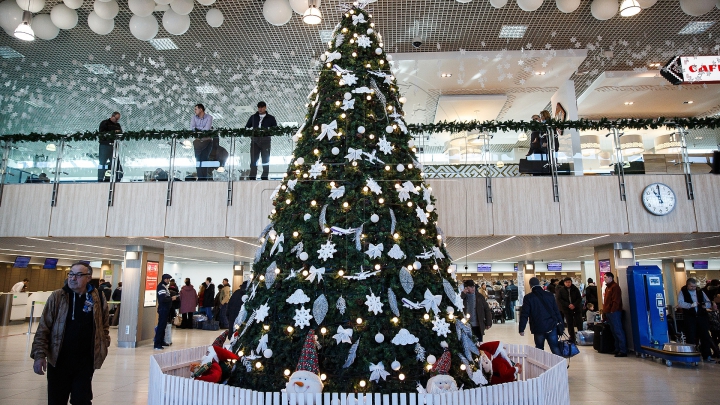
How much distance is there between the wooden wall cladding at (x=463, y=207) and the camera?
27.0 ft

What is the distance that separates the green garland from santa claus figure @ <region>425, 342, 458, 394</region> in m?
5.65

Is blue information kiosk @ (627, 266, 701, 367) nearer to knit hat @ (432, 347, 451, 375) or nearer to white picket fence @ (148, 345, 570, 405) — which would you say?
white picket fence @ (148, 345, 570, 405)

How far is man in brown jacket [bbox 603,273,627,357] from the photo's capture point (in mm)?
9344

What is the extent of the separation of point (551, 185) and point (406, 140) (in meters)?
5.30

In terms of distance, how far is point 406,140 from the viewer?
3857 mm

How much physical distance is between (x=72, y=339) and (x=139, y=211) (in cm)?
529

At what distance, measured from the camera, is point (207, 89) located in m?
A: 12.9

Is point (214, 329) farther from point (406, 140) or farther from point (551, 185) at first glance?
point (406, 140)

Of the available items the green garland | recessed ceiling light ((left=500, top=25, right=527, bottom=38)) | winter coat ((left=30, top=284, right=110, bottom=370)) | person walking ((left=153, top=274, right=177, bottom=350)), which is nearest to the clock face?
the green garland

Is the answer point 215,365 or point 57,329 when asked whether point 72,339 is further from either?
point 215,365

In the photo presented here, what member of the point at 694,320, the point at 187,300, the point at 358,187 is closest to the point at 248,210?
the point at 358,187

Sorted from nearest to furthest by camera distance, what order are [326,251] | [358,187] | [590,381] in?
[326,251]
[358,187]
[590,381]

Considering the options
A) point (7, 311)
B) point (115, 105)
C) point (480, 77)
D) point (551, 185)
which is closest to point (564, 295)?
point (551, 185)

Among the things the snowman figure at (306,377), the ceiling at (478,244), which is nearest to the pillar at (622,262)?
the ceiling at (478,244)
